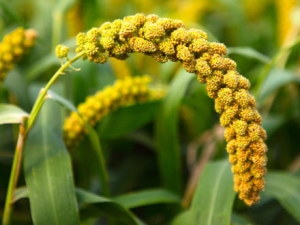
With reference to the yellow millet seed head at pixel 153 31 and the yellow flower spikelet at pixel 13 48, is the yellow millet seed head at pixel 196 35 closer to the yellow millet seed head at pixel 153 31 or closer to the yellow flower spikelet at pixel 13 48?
the yellow millet seed head at pixel 153 31

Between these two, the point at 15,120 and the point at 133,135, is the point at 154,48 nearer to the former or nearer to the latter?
the point at 15,120

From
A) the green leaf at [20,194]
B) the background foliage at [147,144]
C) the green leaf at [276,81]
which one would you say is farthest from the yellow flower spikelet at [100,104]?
the green leaf at [276,81]

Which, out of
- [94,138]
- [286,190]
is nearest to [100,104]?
[94,138]

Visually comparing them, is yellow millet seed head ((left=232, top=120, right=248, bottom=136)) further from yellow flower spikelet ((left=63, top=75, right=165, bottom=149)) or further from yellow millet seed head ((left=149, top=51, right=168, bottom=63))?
yellow flower spikelet ((left=63, top=75, right=165, bottom=149))

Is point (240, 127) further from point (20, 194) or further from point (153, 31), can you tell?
point (20, 194)

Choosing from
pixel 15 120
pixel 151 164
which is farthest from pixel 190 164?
pixel 15 120

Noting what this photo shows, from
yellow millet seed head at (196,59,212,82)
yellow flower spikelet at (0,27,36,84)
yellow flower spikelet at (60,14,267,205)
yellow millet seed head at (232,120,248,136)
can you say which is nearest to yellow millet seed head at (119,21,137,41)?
yellow flower spikelet at (60,14,267,205)
